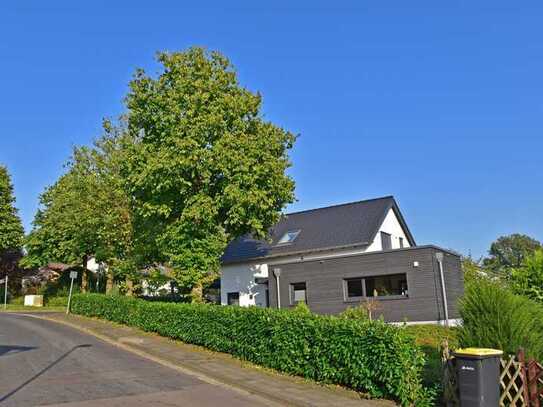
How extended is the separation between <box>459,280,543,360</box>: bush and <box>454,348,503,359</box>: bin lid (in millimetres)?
778

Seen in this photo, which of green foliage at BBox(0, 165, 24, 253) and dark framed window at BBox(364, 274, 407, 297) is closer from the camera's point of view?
dark framed window at BBox(364, 274, 407, 297)

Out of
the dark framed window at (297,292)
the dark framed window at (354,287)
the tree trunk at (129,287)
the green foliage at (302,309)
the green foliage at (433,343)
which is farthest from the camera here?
the dark framed window at (297,292)

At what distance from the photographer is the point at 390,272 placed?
24125 millimetres

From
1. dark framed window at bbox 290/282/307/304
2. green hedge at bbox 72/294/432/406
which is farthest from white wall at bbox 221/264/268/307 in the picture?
green hedge at bbox 72/294/432/406

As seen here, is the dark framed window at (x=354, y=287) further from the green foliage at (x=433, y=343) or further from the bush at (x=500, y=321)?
the bush at (x=500, y=321)

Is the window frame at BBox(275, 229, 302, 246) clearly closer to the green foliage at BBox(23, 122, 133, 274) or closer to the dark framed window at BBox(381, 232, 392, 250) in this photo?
the dark framed window at BBox(381, 232, 392, 250)

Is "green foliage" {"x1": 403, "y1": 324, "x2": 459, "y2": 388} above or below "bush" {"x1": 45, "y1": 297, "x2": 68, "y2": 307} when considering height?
below

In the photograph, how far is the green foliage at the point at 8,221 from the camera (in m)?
46.1

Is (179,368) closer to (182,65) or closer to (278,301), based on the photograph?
(182,65)

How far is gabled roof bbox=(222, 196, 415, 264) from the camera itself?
97.5 feet

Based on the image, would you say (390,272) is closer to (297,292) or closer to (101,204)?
(297,292)

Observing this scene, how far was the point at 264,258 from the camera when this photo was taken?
32.0 metres

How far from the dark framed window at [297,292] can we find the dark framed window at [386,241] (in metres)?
5.89

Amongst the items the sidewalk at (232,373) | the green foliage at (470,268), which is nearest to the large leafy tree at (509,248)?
the green foliage at (470,268)
